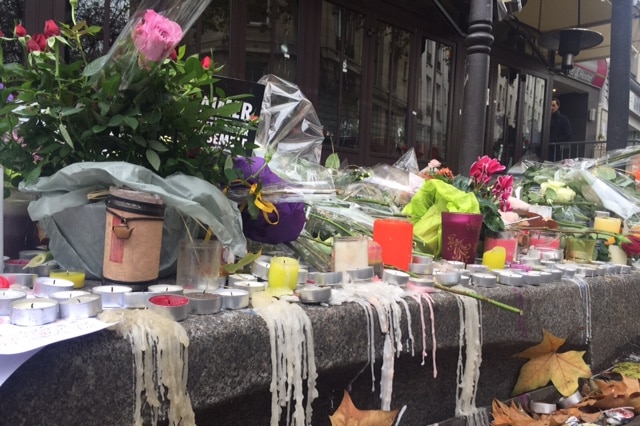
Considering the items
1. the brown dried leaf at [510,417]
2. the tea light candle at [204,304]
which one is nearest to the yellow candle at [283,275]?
the tea light candle at [204,304]

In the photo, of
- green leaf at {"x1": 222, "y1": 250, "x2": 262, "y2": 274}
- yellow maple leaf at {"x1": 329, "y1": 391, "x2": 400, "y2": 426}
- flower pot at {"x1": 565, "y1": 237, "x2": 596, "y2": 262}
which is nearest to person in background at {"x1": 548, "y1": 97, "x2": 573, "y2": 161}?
flower pot at {"x1": 565, "y1": 237, "x2": 596, "y2": 262}

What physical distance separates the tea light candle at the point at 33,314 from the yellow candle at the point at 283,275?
0.54m

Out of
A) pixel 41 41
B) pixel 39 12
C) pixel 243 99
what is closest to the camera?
pixel 41 41

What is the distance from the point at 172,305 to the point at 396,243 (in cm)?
93

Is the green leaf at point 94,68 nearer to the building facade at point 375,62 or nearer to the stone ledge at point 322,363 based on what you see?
the stone ledge at point 322,363

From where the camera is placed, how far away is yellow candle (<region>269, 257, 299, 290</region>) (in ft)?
4.38

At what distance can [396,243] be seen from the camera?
1771 mm

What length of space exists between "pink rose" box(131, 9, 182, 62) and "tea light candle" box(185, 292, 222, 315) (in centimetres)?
55

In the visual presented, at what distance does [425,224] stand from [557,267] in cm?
58

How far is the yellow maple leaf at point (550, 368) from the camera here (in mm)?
1901

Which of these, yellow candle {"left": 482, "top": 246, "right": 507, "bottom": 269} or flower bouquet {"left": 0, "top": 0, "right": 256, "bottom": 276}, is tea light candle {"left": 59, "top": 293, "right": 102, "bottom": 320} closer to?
flower bouquet {"left": 0, "top": 0, "right": 256, "bottom": 276}

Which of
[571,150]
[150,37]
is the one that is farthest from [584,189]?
[571,150]

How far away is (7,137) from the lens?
1.45m

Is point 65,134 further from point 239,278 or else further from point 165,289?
point 239,278
